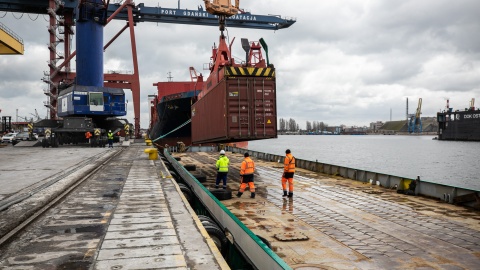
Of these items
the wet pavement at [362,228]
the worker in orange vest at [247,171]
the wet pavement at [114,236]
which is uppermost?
the worker in orange vest at [247,171]

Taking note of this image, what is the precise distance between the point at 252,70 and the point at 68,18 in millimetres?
45472

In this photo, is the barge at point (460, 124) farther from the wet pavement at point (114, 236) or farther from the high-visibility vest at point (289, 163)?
the wet pavement at point (114, 236)

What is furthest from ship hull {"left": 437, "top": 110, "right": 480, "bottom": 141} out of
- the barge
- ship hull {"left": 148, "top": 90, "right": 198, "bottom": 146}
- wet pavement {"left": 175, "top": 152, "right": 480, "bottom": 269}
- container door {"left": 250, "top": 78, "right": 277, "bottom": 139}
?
A: wet pavement {"left": 175, "top": 152, "right": 480, "bottom": 269}

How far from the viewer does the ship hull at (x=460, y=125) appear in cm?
8946

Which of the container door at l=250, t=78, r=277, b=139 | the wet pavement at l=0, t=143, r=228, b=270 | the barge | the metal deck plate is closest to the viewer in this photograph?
the wet pavement at l=0, t=143, r=228, b=270

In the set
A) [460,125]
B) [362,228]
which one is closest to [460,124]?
[460,125]

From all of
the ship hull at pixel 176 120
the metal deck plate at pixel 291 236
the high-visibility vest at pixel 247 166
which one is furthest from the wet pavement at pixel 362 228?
the ship hull at pixel 176 120

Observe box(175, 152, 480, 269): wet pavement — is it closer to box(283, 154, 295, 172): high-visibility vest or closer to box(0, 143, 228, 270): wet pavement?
box(283, 154, 295, 172): high-visibility vest

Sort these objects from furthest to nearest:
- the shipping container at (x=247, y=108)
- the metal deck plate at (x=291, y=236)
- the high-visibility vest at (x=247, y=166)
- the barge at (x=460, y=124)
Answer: the barge at (x=460, y=124)
the shipping container at (x=247, y=108)
the high-visibility vest at (x=247, y=166)
the metal deck plate at (x=291, y=236)

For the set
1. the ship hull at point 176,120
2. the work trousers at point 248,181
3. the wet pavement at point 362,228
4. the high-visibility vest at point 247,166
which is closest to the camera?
the wet pavement at point 362,228

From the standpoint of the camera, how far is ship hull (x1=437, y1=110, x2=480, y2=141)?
8946 cm

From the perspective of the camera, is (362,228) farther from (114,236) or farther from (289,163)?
(114,236)

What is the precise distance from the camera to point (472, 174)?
36281 mm

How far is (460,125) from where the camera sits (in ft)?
320
